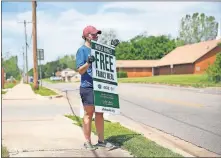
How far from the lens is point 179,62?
9180 millimetres

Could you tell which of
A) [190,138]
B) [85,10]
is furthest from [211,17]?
[190,138]

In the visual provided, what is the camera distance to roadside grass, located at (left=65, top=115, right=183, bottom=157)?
4.61m

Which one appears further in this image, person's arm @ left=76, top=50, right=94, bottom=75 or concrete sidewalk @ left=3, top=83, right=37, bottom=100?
concrete sidewalk @ left=3, top=83, right=37, bottom=100

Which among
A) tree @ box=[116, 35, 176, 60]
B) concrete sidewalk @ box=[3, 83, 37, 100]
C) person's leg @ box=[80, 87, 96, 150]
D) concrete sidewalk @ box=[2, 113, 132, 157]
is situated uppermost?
tree @ box=[116, 35, 176, 60]

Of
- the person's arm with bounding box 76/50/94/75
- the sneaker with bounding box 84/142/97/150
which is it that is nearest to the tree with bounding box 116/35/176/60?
the person's arm with bounding box 76/50/94/75

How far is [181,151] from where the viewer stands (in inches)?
197

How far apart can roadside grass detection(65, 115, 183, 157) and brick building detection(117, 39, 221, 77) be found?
1.00 metres

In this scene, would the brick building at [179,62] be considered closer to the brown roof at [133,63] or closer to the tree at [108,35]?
the brown roof at [133,63]

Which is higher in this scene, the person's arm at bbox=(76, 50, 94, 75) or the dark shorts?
the person's arm at bbox=(76, 50, 94, 75)

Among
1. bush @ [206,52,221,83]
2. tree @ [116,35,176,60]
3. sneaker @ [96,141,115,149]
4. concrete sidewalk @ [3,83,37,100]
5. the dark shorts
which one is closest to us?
the dark shorts

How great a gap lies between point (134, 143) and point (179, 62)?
4.38 m

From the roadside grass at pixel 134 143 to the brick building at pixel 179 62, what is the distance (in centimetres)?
100

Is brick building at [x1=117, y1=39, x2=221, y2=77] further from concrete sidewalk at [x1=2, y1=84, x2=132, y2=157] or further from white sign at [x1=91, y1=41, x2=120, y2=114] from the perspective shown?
concrete sidewalk at [x1=2, y1=84, x2=132, y2=157]

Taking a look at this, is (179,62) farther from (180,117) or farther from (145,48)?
(145,48)
